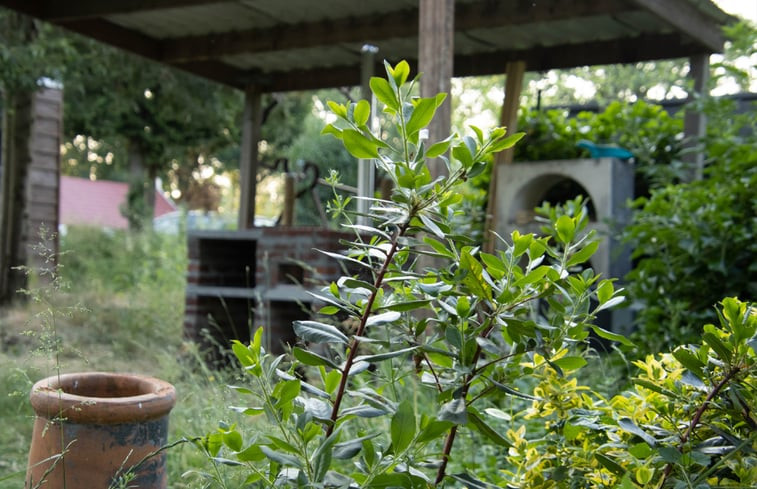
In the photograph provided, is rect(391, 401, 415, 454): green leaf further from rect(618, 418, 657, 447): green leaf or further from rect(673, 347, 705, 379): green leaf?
rect(673, 347, 705, 379): green leaf

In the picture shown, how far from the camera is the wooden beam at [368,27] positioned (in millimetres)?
5320

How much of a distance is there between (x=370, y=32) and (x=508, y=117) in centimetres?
117

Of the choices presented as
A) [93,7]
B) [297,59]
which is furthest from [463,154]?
[297,59]

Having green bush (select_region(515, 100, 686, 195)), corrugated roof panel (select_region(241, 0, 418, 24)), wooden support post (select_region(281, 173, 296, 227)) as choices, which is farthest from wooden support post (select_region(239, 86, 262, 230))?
green bush (select_region(515, 100, 686, 195))

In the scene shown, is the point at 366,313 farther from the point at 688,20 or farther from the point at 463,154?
the point at 688,20

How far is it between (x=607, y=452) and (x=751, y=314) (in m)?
0.34

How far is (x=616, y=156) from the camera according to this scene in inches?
235

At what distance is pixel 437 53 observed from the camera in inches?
153

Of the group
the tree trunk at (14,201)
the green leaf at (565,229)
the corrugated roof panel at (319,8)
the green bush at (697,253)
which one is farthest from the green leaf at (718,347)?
the tree trunk at (14,201)

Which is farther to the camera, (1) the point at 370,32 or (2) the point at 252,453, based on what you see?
(1) the point at 370,32

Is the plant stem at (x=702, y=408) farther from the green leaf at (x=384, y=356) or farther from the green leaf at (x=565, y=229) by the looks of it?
the green leaf at (x=384, y=356)

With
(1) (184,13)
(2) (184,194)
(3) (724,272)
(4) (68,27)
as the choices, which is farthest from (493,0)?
(2) (184,194)

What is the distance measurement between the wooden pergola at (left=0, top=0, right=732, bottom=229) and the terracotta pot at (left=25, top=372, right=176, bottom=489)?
3588 millimetres

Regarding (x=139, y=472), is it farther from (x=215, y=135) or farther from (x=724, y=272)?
(x=215, y=135)
